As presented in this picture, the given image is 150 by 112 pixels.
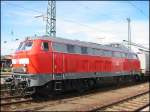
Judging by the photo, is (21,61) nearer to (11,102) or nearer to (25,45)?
(25,45)

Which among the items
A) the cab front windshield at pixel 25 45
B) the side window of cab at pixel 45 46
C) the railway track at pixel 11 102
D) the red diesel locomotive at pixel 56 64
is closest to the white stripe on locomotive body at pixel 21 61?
the red diesel locomotive at pixel 56 64

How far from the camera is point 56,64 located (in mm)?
17344

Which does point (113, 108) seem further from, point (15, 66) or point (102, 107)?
point (15, 66)

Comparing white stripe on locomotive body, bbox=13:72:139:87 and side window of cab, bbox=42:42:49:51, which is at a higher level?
side window of cab, bbox=42:42:49:51

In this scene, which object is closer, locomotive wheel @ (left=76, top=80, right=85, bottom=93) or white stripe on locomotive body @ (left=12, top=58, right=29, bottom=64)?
white stripe on locomotive body @ (left=12, top=58, right=29, bottom=64)

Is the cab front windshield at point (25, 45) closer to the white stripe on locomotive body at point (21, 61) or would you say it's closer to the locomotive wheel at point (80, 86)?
the white stripe on locomotive body at point (21, 61)

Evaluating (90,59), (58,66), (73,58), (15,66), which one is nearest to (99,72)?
(90,59)

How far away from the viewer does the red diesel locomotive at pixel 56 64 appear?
1628cm

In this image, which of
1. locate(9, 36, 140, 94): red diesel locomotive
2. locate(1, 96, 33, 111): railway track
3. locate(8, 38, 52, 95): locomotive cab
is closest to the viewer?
locate(1, 96, 33, 111): railway track

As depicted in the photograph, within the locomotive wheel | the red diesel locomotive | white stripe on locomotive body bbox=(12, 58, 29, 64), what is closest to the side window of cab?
the red diesel locomotive

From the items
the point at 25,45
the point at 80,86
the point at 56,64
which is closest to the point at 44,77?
the point at 56,64

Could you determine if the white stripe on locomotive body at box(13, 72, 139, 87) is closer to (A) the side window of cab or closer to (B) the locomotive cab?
(B) the locomotive cab

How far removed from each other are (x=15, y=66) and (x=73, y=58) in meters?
3.56

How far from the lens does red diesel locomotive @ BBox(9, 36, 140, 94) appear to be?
16.3 m
